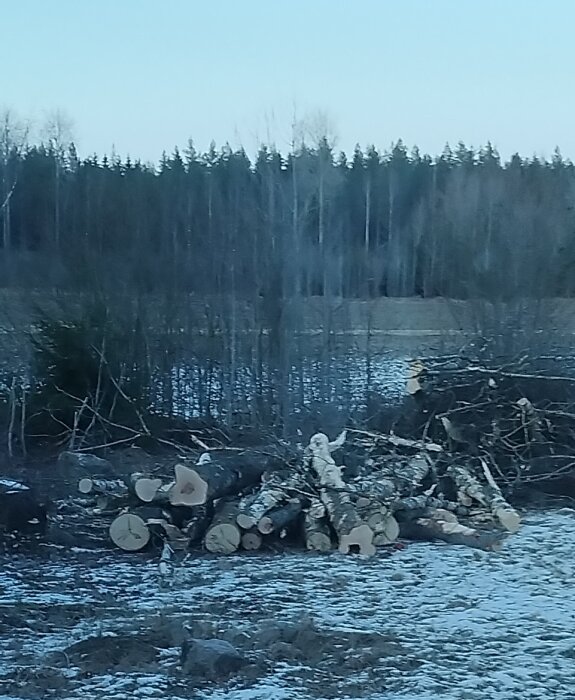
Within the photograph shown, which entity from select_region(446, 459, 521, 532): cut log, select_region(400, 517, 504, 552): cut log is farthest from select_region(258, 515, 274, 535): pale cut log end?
select_region(446, 459, 521, 532): cut log

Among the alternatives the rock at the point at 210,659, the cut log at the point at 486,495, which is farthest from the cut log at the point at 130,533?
the cut log at the point at 486,495

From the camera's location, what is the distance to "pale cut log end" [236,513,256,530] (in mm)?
7789

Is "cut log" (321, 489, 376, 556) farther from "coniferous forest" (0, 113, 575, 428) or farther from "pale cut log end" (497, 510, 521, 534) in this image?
"coniferous forest" (0, 113, 575, 428)

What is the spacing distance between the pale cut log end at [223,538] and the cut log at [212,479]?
289 mm

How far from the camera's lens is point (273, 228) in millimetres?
14062

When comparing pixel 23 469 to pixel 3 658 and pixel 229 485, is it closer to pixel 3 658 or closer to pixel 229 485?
pixel 229 485

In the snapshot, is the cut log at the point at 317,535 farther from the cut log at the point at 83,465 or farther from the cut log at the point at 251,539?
the cut log at the point at 83,465

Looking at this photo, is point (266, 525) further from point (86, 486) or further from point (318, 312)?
point (318, 312)

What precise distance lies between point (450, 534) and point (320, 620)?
233 cm

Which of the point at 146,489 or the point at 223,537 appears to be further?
the point at 146,489

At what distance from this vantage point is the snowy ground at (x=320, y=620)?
510cm

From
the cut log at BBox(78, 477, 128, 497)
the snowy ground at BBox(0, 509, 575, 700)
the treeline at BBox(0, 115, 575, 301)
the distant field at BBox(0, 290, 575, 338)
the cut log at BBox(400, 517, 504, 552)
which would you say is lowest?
the snowy ground at BBox(0, 509, 575, 700)

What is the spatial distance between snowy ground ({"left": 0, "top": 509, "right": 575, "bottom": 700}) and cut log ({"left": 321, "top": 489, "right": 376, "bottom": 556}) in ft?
0.39

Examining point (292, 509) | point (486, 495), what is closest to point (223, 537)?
point (292, 509)
